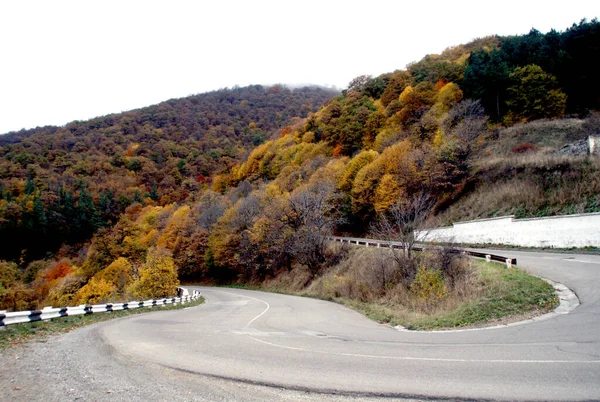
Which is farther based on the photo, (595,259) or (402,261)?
(402,261)

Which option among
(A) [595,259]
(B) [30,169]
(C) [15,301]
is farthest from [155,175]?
(A) [595,259]

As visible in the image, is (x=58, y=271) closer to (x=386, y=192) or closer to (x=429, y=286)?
(x=386, y=192)

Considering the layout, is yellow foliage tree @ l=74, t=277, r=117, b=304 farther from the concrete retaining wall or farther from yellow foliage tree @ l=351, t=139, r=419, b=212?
the concrete retaining wall

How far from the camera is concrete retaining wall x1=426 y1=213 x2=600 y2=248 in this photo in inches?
829

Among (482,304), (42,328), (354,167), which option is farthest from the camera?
(354,167)

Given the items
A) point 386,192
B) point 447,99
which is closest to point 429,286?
point 386,192

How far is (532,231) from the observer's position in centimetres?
2452

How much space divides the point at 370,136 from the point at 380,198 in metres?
24.4

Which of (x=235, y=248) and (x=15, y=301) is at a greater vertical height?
(x=235, y=248)

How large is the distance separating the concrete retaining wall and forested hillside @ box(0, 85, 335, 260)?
72209 mm

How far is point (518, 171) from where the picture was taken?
33.2m

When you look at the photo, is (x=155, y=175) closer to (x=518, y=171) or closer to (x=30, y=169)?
(x=30, y=169)

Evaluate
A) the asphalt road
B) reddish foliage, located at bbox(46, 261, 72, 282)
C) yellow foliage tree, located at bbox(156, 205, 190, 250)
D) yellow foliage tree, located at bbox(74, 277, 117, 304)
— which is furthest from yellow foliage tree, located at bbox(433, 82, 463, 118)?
reddish foliage, located at bbox(46, 261, 72, 282)

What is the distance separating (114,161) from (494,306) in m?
120
